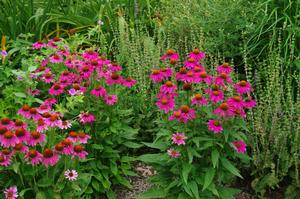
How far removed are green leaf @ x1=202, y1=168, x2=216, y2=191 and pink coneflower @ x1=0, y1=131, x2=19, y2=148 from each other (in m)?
1.01

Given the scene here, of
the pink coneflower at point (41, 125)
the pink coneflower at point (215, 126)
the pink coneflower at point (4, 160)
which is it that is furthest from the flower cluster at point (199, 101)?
the pink coneflower at point (4, 160)

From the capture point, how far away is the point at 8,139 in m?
2.32

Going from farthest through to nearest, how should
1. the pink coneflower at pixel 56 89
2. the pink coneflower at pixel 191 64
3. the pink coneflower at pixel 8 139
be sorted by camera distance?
the pink coneflower at pixel 56 89 → the pink coneflower at pixel 191 64 → the pink coneflower at pixel 8 139

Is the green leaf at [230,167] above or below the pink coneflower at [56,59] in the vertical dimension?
below

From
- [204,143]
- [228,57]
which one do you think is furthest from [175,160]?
[228,57]

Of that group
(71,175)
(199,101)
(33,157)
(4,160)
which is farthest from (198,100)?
(4,160)

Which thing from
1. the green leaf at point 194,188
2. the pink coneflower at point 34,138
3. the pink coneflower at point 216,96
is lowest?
the green leaf at point 194,188

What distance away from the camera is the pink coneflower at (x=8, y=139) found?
2312 millimetres

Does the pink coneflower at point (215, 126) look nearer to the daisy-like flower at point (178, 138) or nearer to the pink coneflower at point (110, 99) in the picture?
the daisy-like flower at point (178, 138)

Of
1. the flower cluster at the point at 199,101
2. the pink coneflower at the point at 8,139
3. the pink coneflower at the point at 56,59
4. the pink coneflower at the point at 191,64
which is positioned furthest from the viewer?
the pink coneflower at the point at 56,59

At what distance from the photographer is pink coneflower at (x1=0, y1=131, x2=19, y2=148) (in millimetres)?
2312

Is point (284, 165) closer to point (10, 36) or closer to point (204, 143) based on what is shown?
point (204, 143)

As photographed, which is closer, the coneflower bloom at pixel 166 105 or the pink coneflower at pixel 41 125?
the pink coneflower at pixel 41 125

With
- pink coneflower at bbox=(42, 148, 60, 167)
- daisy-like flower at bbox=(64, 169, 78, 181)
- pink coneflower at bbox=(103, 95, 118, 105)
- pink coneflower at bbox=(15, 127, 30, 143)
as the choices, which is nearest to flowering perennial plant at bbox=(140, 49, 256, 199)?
pink coneflower at bbox=(103, 95, 118, 105)
